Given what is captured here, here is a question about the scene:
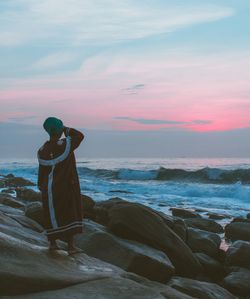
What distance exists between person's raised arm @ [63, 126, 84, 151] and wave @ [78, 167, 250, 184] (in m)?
34.9

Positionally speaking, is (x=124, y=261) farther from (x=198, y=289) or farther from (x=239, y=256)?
(x=239, y=256)

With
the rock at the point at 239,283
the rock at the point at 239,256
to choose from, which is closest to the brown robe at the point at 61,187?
the rock at the point at 239,283

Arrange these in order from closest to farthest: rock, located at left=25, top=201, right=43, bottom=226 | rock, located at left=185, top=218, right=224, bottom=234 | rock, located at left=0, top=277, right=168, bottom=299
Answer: rock, located at left=0, top=277, right=168, bottom=299 < rock, located at left=25, top=201, right=43, bottom=226 < rock, located at left=185, top=218, right=224, bottom=234

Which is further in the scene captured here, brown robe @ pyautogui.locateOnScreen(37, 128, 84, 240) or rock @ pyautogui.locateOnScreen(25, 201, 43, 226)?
rock @ pyautogui.locateOnScreen(25, 201, 43, 226)

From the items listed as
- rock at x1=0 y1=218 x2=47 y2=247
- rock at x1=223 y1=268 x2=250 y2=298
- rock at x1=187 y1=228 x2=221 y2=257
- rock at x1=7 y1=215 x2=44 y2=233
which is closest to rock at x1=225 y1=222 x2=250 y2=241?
rock at x1=187 y1=228 x2=221 y2=257

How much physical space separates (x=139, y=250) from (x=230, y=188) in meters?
23.6

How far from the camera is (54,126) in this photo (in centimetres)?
570

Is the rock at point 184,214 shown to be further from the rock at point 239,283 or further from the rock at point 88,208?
the rock at point 239,283

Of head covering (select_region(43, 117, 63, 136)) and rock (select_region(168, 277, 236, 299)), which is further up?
head covering (select_region(43, 117, 63, 136))

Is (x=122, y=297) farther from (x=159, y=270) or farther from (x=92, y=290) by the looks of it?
(x=159, y=270)

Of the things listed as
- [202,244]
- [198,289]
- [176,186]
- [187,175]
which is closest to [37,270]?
[198,289]

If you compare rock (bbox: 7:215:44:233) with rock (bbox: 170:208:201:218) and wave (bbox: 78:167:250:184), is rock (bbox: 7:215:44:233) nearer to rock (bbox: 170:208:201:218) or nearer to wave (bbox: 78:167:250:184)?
rock (bbox: 170:208:201:218)

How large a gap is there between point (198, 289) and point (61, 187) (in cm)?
240

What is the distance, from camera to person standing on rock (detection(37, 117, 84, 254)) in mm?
5633
